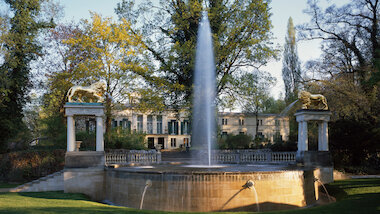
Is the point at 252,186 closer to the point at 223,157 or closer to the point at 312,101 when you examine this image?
the point at 223,157

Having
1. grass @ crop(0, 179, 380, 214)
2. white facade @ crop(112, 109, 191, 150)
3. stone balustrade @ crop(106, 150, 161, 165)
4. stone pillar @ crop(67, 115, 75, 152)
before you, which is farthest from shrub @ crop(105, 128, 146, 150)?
white facade @ crop(112, 109, 191, 150)

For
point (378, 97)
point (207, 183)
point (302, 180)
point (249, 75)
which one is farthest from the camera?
point (249, 75)

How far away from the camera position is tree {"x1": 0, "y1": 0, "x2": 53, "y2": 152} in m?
26.3

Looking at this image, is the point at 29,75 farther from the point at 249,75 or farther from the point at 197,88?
the point at 249,75

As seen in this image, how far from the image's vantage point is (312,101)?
22.0 metres

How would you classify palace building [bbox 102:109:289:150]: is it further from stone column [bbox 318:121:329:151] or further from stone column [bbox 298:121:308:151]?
stone column [bbox 298:121:308:151]

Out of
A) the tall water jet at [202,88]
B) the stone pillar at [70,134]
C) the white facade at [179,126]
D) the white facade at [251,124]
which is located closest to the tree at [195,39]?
the tall water jet at [202,88]

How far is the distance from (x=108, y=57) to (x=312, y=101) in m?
15.5

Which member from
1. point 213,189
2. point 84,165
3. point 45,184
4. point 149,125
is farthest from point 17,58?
point 149,125

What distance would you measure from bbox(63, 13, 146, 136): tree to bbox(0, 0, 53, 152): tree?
3.65 meters

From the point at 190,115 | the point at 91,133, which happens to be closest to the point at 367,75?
the point at 190,115

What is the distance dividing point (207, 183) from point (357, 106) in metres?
16.6

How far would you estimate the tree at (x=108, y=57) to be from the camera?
→ 26.1 m

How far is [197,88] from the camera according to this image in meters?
27.8
